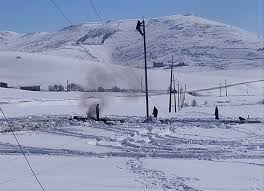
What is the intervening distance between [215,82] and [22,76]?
203ft

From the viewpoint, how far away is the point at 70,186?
12.1 metres

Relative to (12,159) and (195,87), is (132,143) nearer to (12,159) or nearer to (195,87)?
(12,159)

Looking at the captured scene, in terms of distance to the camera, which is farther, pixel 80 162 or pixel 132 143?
pixel 132 143

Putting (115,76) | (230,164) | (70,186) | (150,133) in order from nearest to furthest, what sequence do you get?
(70,186) < (230,164) < (150,133) < (115,76)

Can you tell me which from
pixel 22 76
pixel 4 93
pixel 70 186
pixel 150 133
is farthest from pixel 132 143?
pixel 22 76

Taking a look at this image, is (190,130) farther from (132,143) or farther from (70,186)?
(70,186)

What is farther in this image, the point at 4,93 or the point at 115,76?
the point at 115,76

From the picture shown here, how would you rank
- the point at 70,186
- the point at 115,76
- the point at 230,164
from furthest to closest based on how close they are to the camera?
the point at 115,76 < the point at 230,164 < the point at 70,186

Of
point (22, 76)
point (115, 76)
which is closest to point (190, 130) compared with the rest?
point (115, 76)

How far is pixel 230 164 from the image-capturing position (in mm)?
16016

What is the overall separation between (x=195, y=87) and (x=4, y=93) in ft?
250

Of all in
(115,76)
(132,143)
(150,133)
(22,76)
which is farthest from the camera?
(22,76)

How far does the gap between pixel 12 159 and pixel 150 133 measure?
485 inches

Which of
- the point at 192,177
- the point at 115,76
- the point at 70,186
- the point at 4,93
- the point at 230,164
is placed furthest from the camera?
the point at 115,76
